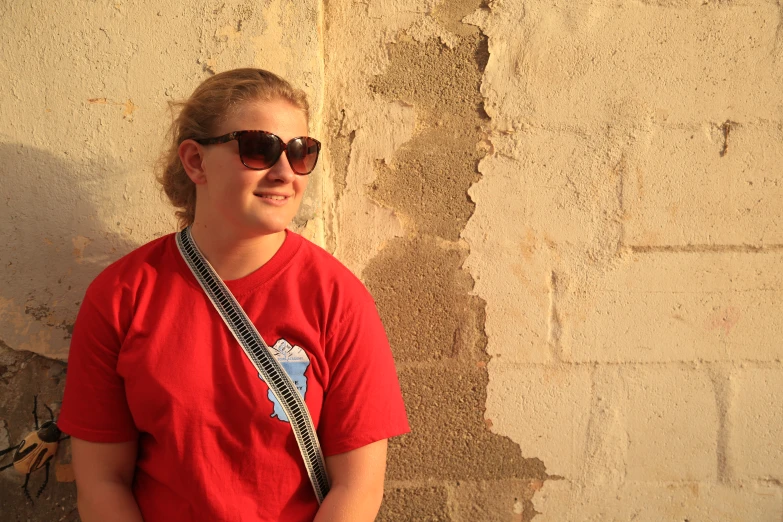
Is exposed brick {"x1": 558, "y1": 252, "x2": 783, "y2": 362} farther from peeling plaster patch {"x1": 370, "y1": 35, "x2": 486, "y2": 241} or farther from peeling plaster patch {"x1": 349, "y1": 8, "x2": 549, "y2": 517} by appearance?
peeling plaster patch {"x1": 370, "y1": 35, "x2": 486, "y2": 241}

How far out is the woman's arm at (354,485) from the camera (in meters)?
1.55

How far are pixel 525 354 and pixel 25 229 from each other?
5.26 ft

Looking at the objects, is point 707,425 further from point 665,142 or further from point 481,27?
point 481,27

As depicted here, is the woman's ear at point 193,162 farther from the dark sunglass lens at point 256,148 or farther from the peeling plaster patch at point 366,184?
the peeling plaster patch at point 366,184

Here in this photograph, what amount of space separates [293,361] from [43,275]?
37.3 inches

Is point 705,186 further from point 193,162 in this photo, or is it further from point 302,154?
point 193,162

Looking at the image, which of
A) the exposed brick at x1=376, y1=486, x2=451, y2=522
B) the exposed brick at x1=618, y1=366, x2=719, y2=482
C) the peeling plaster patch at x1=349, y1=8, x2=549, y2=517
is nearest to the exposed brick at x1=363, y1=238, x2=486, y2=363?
the peeling plaster patch at x1=349, y1=8, x2=549, y2=517

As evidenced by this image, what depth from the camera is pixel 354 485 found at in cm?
157

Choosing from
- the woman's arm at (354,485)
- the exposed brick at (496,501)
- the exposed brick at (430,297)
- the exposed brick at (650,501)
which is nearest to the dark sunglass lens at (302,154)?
the exposed brick at (430,297)

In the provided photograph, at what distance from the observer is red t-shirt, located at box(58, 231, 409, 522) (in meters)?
1.53

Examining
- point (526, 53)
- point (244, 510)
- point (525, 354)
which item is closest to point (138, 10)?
point (526, 53)

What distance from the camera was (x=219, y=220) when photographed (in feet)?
5.37

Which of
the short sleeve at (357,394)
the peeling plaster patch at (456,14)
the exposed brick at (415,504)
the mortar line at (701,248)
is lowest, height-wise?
the exposed brick at (415,504)

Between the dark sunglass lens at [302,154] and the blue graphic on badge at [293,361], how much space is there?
423mm
